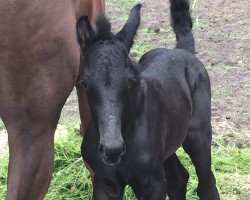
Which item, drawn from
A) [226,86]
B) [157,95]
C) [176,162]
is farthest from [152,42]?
[157,95]

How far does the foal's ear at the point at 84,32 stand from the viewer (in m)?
2.82

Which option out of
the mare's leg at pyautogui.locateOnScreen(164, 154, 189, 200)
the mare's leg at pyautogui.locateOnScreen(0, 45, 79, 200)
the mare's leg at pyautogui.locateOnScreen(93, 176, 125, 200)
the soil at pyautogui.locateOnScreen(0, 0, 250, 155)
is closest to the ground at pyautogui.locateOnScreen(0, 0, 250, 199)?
the soil at pyautogui.locateOnScreen(0, 0, 250, 155)

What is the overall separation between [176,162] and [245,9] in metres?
5.11

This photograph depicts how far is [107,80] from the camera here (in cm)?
268

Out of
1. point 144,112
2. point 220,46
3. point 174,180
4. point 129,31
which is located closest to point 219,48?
point 220,46

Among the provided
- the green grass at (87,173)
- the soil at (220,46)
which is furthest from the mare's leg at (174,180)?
the soil at (220,46)

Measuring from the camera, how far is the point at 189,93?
3645 mm

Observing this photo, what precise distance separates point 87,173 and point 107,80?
1.95m

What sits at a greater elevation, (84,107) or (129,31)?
(129,31)

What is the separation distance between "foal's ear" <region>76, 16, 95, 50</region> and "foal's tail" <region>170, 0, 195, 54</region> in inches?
46.9

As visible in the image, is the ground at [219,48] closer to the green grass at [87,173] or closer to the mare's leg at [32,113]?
the green grass at [87,173]

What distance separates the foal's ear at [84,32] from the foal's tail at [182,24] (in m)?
1.19

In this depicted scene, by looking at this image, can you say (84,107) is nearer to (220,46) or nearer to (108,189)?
(108,189)

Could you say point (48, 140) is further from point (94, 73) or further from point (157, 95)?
point (157, 95)
